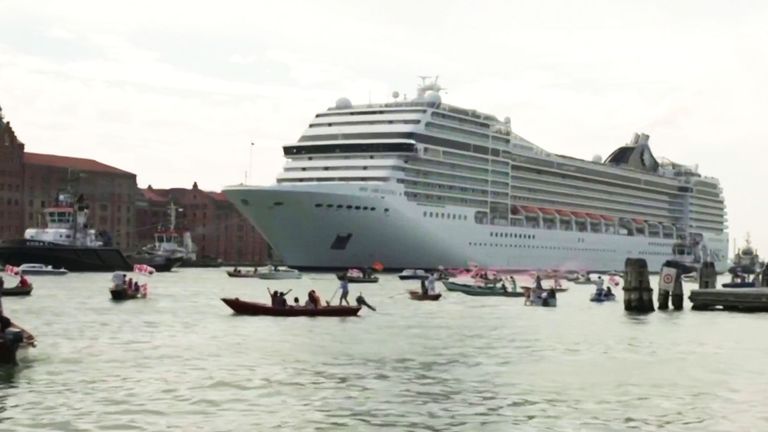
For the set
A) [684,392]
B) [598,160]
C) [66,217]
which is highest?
[598,160]

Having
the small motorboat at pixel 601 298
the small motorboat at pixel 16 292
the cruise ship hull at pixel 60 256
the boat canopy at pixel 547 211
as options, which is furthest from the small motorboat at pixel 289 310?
the boat canopy at pixel 547 211

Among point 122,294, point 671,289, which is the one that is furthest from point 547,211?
point 122,294

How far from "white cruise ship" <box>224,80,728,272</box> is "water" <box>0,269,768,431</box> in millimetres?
59291

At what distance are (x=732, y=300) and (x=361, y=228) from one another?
5433cm

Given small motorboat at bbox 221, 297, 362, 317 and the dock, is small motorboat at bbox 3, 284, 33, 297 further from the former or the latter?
the dock

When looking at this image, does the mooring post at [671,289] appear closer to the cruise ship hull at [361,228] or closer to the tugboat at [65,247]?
the cruise ship hull at [361,228]

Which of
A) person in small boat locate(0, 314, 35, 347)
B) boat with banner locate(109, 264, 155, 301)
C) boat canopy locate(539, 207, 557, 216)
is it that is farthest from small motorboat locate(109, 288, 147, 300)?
boat canopy locate(539, 207, 557, 216)

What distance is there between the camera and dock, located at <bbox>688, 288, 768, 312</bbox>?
7731 cm

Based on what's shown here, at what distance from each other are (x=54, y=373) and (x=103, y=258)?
363 feet

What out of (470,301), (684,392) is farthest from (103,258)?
(684,392)

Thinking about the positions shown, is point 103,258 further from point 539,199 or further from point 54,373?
point 54,373

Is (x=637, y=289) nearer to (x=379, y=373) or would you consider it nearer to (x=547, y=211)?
(x=379, y=373)

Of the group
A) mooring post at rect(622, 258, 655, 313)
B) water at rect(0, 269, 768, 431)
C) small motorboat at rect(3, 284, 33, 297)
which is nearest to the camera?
water at rect(0, 269, 768, 431)

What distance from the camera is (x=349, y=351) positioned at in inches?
1757
